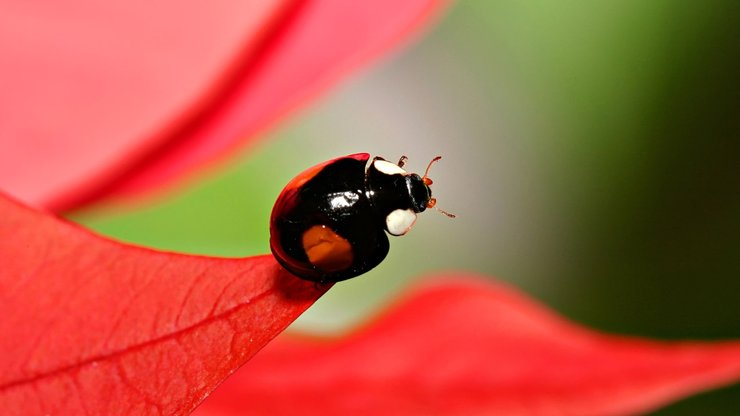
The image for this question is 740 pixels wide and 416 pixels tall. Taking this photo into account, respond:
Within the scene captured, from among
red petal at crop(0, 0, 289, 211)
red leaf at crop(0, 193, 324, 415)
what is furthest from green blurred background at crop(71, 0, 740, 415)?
red leaf at crop(0, 193, 324, 415)

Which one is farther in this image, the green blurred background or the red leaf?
the green blurred background

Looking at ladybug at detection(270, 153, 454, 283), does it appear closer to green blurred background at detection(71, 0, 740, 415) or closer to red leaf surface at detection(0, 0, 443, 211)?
red leaf surface at detection(0, 0, 443, 211)

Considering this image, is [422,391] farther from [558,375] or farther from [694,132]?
[694,132]

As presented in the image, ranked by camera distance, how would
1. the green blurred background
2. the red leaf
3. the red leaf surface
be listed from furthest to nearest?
1. the green blurred background
2. the red leaf surface
3. the red leaf

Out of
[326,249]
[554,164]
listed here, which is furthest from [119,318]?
[554,164]

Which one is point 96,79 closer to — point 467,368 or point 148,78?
point 148,78

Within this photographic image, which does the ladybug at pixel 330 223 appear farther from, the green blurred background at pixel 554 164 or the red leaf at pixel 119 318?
the green blurred background at pixel 554 164
